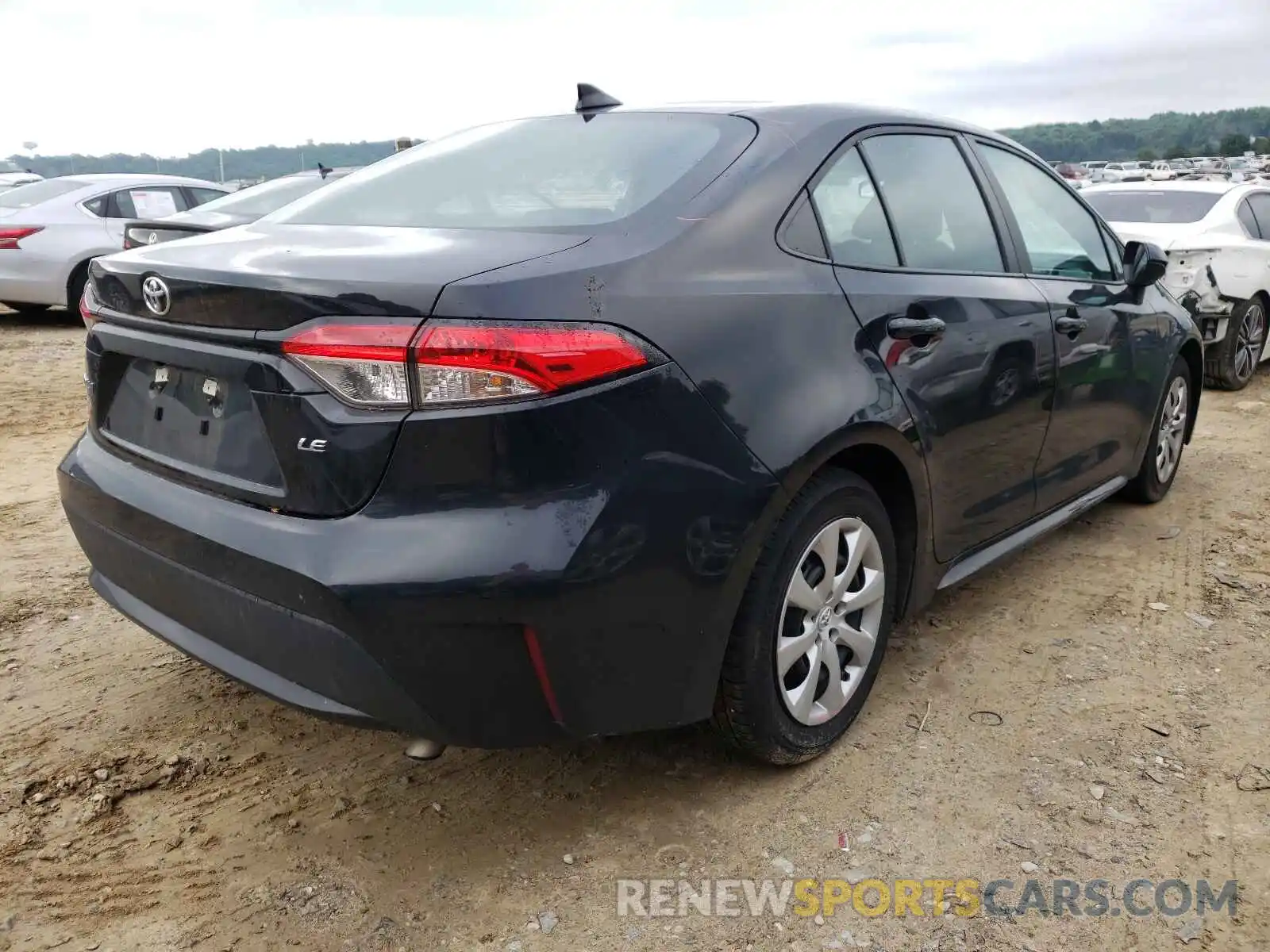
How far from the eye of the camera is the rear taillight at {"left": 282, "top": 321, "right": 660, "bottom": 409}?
71.7 inches

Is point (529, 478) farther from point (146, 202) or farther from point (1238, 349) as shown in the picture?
point (146, 202)

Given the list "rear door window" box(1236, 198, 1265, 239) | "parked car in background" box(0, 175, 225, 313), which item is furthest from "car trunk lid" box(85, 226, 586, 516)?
"parked car in background" box(0, 175, 225, 313)

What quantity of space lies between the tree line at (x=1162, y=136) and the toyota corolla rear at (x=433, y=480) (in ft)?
285

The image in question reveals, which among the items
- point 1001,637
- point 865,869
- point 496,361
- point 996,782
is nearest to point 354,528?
point 496,361

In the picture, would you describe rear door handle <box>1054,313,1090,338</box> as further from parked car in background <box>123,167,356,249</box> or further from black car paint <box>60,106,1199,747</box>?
parked car in background <box>123,167,356,249</box>

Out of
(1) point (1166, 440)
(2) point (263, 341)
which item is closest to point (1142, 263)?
(1) point (1166, 440)

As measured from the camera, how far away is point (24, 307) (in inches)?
400

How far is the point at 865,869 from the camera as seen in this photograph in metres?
2.23

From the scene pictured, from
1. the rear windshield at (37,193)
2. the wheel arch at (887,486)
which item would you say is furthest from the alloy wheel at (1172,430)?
the rear windshield at (37,193)

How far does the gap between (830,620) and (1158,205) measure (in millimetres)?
6509

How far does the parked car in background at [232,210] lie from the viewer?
544 centimetres

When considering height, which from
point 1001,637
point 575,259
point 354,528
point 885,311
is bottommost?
point 1001,637

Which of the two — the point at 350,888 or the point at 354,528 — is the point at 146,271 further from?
the point at 350,888

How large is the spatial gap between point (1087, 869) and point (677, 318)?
1.47 meters
